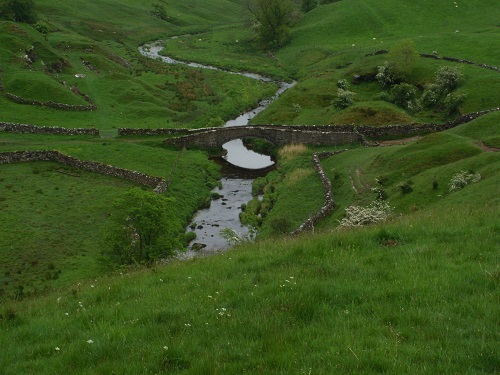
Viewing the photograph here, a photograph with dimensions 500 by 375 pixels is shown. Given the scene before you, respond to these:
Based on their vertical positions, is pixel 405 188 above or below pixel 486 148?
below

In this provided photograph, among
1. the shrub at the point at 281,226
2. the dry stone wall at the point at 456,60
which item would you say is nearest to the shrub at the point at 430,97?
the dry stone wall at the point at 456,60

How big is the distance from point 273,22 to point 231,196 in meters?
93.2

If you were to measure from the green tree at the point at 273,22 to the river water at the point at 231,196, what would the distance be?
52845 millimetres

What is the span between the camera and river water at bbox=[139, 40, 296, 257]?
44938 mm

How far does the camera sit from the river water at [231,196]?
Answer: 4494 cm

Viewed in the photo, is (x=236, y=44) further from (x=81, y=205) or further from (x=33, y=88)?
(x=81, y=205)

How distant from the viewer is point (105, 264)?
33.3 m

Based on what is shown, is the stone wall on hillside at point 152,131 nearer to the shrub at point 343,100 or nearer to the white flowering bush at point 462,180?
the shrub at point 343,100

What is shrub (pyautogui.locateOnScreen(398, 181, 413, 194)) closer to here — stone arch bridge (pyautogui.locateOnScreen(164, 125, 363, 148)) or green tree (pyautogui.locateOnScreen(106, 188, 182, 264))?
green tree (pyautogui.locateOnScreen(106, 188, 182, 264))

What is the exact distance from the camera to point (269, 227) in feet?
145

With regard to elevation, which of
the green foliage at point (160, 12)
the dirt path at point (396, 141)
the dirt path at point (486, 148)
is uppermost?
the green foliage at point (160, 12)

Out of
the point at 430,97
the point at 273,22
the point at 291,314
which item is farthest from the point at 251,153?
the point at 273,22

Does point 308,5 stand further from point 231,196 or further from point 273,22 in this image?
point 231,196

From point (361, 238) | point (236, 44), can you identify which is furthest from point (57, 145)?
point (236, 44)
